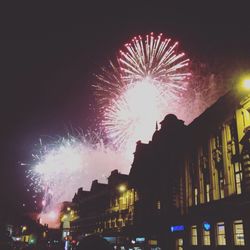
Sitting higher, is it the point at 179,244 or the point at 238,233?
the point at 238,233

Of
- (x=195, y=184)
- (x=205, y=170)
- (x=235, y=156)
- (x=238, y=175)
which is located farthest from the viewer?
(x=195, y=184)

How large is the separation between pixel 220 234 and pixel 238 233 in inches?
102

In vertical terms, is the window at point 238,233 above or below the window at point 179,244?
above

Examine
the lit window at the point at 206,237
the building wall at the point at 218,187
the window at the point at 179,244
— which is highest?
the building wall at the point at 218,187

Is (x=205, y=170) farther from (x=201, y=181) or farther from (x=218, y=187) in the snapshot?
(x=218, y=187)

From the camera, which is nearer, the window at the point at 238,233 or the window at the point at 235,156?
the window at the point at 238,233

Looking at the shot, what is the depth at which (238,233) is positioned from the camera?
2386cm

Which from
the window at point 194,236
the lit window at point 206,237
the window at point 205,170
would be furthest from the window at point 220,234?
the window at point 194,236

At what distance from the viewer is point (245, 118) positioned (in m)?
24.8

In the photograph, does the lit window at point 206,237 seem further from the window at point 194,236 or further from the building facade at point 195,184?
the window at point 194,236

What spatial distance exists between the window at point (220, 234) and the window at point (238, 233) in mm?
1557

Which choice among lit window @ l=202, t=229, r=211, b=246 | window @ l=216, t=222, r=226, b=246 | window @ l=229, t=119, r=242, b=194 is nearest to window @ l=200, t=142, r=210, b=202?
lit window @ l=202, t=229, r=211, b=246

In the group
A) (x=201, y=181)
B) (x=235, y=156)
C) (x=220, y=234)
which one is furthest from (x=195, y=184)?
(x=235, y=156)

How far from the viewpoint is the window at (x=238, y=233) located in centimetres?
2332
